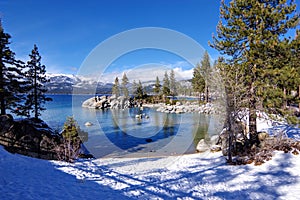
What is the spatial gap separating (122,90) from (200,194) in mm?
64991

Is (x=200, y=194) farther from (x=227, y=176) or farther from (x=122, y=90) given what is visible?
(x=122, y=90)

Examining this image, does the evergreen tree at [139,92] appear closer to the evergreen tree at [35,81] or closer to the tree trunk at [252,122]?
the evergreen tree at [35,81]

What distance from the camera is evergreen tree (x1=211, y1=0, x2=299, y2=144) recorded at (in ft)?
31.1

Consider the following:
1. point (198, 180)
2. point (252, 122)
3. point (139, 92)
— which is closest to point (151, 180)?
point (198, 180)

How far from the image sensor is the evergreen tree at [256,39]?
31.1 ft

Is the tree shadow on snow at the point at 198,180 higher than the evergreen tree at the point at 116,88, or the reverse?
the evergreen tree at the point at 116,88

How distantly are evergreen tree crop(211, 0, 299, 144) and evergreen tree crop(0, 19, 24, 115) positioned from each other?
1580cm

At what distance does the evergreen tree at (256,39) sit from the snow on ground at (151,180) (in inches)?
137

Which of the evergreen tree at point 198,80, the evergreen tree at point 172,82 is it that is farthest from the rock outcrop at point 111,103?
the evergreen tree at point 198,80

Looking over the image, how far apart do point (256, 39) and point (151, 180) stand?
8611 mm

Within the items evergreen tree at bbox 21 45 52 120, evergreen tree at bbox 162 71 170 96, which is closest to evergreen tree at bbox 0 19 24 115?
evergreen tree at bbox 21 45 52 120

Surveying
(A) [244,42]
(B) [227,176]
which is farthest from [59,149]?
(A) [244,42]

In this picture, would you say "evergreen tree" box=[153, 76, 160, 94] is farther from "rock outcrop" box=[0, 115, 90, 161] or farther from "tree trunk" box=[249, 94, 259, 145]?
"tree trunk" box=[249, 94, 259, 145]

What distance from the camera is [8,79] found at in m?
14.9
